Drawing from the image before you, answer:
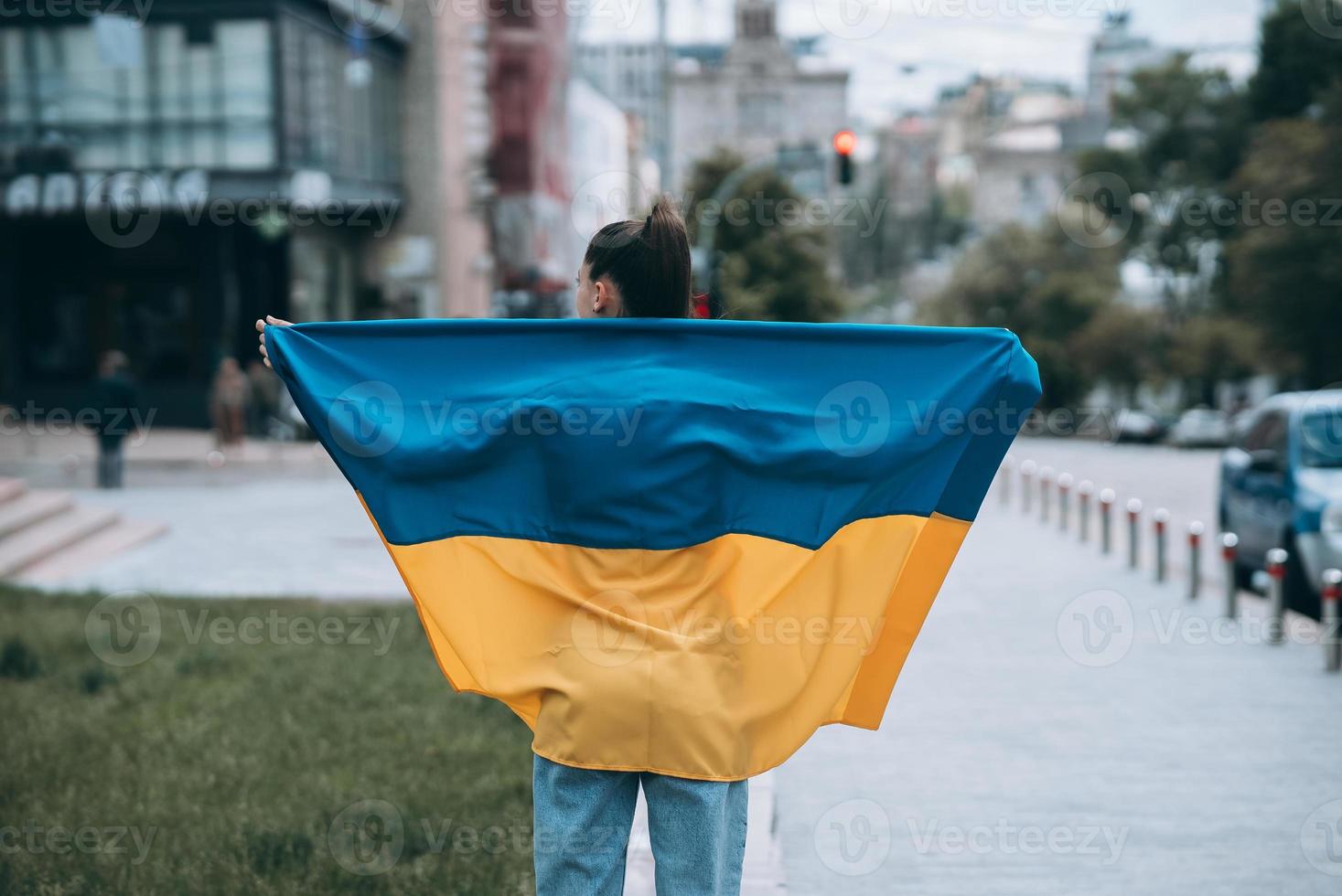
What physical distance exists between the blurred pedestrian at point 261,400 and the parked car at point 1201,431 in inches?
1286

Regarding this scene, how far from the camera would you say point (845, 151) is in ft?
79.9

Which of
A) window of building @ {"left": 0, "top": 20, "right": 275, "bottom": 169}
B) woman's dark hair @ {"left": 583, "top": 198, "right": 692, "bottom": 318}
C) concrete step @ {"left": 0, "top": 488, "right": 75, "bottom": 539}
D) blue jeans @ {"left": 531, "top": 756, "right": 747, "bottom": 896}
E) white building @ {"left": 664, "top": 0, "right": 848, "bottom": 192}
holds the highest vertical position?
white building @ {"left": 664, "top": 0, "right": 848, "bottom": 192}

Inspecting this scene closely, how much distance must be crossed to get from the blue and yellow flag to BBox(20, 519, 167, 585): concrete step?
1024cm

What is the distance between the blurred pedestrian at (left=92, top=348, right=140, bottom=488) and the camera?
809 inches

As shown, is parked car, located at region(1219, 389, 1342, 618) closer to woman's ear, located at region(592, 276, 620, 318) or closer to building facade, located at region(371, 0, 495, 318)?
woman's ear, located at region(592, 276, 620, 318)

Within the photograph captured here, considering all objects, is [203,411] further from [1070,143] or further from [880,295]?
[880,295]

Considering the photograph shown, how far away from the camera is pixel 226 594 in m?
11.7

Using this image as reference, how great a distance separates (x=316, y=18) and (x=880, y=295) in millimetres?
104454

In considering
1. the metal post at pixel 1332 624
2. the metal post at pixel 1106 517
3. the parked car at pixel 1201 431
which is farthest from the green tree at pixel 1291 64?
the metal post at pixel 1332 624

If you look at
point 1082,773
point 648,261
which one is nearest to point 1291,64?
point 1082,773

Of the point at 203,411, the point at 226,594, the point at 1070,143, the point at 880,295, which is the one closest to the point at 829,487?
the point at 226,594

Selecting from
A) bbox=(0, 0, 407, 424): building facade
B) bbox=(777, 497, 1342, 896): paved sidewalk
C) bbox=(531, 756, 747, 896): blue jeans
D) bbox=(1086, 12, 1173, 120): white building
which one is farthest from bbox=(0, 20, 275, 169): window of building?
bbox=(1086, 12, 1173, 120): white building
